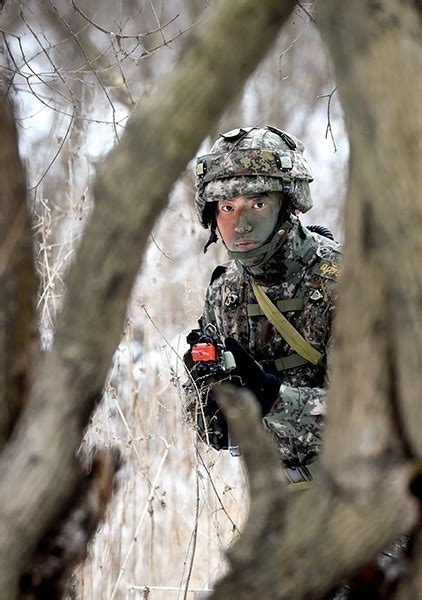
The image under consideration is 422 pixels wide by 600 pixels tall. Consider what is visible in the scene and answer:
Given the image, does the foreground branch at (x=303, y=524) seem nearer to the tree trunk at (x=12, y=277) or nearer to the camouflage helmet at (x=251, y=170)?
the tree trunk at (x=12, y=277)

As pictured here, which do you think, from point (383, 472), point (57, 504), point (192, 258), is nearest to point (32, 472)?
point (57, 504)

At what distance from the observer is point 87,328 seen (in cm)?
133

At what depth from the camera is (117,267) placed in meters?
1.33

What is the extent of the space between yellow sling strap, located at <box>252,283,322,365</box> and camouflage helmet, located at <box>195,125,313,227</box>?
0.40 metres

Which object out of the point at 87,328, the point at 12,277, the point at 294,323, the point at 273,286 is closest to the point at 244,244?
the point at 273,286

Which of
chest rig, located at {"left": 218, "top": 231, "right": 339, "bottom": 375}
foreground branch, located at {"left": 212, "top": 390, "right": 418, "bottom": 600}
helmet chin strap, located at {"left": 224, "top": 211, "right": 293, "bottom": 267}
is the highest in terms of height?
helmet chin strap, located at {"left": 224, "top": 211, "right": 293, "bottom": 267}

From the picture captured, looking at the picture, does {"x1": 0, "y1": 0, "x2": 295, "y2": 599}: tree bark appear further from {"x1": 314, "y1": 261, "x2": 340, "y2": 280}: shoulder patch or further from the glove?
{"x1": 314, "y1": 261, "x2": 340, "y2": 280}: shoulder patch

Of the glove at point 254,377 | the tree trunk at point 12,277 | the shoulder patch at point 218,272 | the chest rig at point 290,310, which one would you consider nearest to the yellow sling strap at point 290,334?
the chest rig at point 290,310

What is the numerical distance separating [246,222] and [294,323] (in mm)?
393

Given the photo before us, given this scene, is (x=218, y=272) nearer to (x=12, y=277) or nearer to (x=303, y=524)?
(x=12, y=277)

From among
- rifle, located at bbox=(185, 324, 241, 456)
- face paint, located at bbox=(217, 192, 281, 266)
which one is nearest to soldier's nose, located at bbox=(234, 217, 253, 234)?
face paint, located at bbox=(217, 192, 281, 266)

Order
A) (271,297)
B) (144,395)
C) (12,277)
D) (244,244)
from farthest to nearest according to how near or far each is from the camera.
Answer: (144,395)
(271,297)
(244,244)
(12,277)

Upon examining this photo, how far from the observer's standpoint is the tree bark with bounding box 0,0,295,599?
4.32 ft

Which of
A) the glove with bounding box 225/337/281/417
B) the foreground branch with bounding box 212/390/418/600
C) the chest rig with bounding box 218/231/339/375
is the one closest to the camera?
the foreground branch with bounding box 212/390/418/600
